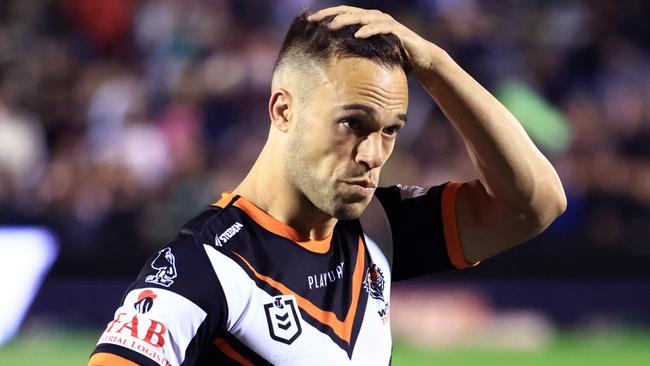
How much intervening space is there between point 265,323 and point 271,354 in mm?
88

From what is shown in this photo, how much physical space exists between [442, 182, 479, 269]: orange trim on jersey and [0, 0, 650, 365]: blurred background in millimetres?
5413

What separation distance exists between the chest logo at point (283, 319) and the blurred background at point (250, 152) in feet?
18.5

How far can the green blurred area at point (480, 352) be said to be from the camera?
31.0 feet

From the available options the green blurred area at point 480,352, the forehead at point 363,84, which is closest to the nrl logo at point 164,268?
the forehead at point 363,84

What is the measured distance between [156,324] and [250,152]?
319 inches

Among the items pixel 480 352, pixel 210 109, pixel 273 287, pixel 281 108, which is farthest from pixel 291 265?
pixel 210 109

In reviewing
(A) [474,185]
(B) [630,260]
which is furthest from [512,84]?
(A) [474,185]

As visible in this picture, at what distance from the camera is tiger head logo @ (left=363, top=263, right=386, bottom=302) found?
3.79 metres

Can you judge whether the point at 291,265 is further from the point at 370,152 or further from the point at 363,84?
the point at 363,84

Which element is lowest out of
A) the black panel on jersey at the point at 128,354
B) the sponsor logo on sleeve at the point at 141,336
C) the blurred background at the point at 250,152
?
the blurred background at the point at 250,152

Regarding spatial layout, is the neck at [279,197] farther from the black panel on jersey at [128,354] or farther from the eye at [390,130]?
the black panel on jersey at [128,354]

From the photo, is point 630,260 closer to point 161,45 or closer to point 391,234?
point 161,45

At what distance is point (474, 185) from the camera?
3.96 m

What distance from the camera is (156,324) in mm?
3225
